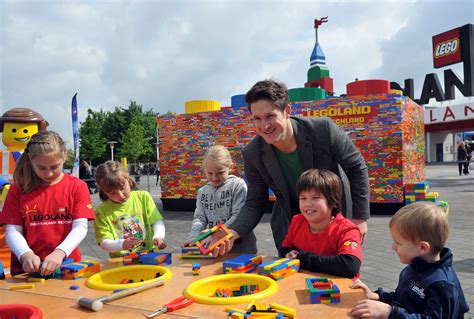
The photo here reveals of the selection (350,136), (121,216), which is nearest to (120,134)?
(350,136)

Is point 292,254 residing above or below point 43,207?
below

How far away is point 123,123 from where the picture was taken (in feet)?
144

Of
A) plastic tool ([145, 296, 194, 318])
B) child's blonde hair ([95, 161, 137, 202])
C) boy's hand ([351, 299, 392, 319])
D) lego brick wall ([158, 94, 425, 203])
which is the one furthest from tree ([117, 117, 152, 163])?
boy's hand ([351, 299, 392, 319])

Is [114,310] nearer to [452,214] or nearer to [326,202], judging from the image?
[326,202]

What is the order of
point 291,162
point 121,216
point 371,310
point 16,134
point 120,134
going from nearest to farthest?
point 371,310, point 291,162, point 121,216, point 16,134, point 120,134

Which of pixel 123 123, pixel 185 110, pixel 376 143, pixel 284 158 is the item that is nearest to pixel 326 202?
pixel 284 158

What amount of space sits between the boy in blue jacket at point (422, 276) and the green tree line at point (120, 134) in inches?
1525

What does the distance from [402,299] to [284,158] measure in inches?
47.8

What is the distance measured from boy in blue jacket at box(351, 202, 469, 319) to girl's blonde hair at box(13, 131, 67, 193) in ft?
5.49

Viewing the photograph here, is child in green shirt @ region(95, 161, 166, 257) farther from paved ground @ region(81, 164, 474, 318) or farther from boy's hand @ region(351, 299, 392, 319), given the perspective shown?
paved ground @ region(81, 164, 474, 318)

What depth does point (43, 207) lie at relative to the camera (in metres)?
2.23

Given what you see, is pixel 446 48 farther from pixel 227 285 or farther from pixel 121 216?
pixel 227 285

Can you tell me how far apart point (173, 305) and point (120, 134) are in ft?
144

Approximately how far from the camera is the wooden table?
139cm
